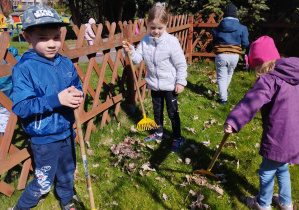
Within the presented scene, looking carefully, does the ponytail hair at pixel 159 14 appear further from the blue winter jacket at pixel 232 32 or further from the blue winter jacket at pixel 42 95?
the blue winter jacket at pixel 232 32

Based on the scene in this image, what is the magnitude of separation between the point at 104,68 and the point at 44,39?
1.97 meters

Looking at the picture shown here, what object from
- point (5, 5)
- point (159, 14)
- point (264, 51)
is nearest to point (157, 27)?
point (159, 14)

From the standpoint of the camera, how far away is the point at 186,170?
323cm

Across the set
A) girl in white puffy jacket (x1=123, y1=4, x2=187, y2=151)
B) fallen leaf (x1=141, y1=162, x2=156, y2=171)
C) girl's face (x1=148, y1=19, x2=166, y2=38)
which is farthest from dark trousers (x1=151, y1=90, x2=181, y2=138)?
girl's face (x1=148, y1=19, x2=166, y2=38)

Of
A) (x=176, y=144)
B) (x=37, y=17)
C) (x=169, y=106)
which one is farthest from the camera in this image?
(x=176, y=144)

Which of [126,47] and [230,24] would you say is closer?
[126,47]

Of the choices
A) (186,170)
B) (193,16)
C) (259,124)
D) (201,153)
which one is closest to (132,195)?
(186,170)

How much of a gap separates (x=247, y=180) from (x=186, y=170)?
770mm

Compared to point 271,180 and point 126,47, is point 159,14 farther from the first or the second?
point 271,180

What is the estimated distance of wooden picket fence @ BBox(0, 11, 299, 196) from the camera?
2.47 meters

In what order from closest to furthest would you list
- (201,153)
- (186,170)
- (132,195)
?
(132,195) → (186,170) → (201,153)

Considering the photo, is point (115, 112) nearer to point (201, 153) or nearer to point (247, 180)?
point (201, 153)

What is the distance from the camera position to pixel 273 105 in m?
2.06

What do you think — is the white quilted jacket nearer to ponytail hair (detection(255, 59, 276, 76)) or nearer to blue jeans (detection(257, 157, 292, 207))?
ponytail hair (detection(255, 59, 276, 76))
